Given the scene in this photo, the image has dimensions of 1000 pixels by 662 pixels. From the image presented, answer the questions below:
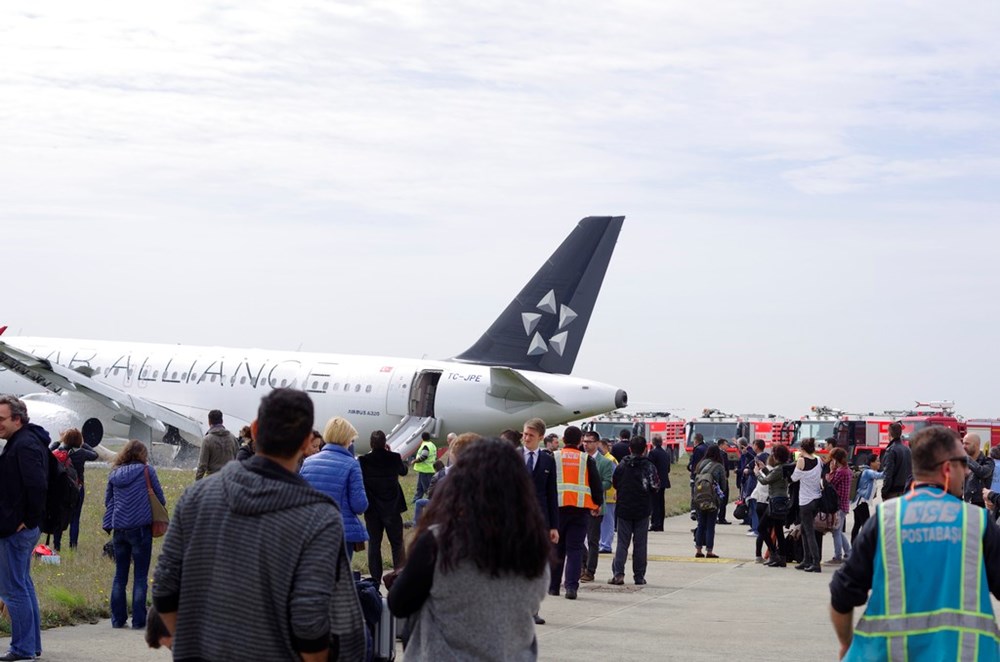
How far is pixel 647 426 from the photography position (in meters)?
56.7

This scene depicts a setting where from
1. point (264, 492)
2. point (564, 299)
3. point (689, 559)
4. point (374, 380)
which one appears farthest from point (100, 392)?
point (264, 492)

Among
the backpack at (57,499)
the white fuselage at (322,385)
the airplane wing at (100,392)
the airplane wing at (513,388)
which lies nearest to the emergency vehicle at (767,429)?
the white fuselage at (322,385)

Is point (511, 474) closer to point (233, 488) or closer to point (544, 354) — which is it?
point (233, 488)

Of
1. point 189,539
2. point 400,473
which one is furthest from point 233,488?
point 400,473

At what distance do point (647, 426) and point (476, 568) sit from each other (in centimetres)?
5214

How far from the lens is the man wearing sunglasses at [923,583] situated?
5.14m

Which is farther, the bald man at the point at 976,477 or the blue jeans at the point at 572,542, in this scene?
the bald man at the point at 976,477

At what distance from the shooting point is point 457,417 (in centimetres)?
3166

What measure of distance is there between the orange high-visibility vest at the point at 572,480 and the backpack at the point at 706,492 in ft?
15.3

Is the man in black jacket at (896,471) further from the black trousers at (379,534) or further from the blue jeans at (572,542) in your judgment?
the black trousers at (379,534)

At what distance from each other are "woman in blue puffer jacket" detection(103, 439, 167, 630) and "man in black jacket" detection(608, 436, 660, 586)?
571 cm

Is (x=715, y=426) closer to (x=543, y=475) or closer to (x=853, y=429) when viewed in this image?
(x=853, y=429)

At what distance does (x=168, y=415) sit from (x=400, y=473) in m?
22.0

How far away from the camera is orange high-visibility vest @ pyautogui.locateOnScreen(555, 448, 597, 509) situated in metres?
13.6
